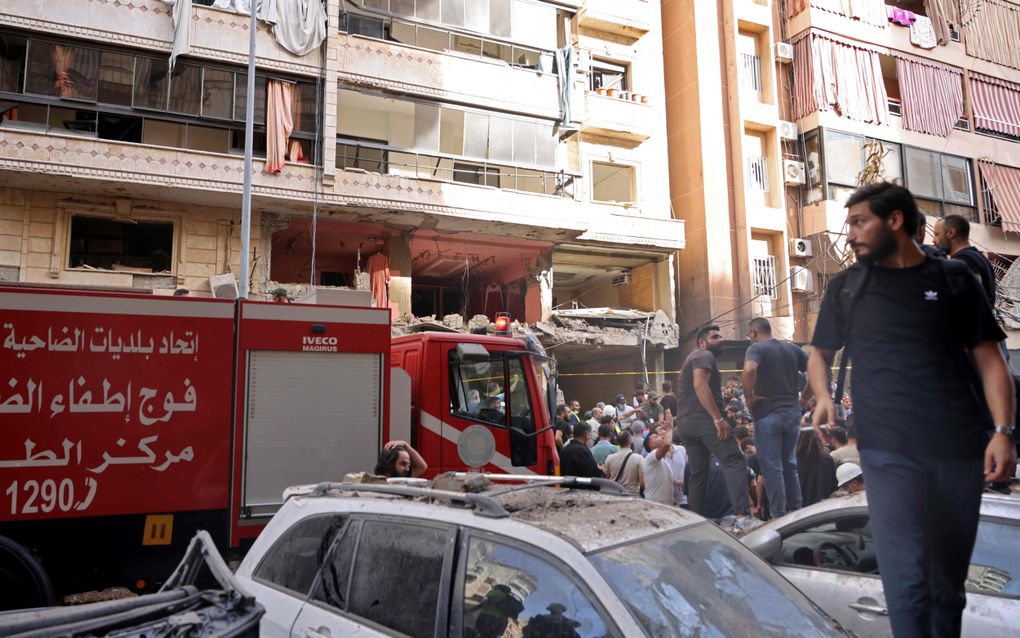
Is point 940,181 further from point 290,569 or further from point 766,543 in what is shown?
point 290,569

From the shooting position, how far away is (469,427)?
7.73 meters

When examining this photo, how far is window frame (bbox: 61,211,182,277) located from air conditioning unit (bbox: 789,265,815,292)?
61.1 ft

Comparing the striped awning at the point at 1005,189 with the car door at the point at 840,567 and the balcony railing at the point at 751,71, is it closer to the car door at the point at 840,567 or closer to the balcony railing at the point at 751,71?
the balcony railing at the point at 751,71

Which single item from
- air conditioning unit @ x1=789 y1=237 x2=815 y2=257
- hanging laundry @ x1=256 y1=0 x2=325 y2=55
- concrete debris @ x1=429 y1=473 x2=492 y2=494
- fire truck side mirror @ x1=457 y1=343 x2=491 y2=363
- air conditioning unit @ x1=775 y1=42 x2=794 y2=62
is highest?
air conditioning unit @ x1=775 y1=42 x2=794 y2=62

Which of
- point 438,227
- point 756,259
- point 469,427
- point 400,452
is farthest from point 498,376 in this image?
point 756,259

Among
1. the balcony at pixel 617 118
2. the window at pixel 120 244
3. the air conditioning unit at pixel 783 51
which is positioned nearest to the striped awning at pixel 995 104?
the air conditioning unit at pixel 783 51

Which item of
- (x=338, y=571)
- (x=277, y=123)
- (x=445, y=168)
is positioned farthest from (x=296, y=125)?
(x=338, y=571)

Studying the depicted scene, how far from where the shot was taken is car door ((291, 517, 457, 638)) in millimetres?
2855

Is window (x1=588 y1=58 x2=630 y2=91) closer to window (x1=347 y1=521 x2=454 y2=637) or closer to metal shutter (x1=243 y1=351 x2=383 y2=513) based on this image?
metal shutter (x1=243 y1=351 x2=383 y2=513)

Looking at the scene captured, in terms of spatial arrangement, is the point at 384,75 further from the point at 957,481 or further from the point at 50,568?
the point at 957,481

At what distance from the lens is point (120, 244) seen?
16922mm

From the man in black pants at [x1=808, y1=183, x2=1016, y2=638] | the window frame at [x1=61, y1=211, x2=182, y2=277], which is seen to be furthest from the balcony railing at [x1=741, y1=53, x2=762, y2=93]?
the man in black pants at [x1=808, y1=183, x2=1016, y2=638]

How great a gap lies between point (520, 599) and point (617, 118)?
21203 millimetres

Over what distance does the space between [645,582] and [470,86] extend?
17.9 m
